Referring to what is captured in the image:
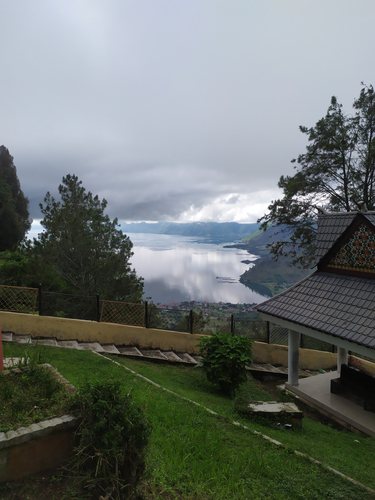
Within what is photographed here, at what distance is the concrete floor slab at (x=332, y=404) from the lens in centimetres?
679

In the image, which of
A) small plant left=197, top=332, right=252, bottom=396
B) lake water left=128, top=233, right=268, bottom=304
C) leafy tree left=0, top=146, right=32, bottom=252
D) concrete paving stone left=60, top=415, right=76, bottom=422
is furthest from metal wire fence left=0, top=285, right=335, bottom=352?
lake water left=128, top=233, right=268, bottom=304

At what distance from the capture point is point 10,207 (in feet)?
83.4

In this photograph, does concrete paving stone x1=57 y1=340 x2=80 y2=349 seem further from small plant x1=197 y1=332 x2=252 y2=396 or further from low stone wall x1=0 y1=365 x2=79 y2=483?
low stone wall x1=0 y1=365 x2=79 y2=483

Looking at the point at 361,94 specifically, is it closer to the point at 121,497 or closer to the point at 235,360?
the point at 235,360

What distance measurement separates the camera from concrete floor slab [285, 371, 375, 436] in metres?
6.79

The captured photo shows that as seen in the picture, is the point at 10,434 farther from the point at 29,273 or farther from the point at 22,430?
the point at 29,273

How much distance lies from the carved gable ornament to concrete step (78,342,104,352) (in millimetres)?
6494

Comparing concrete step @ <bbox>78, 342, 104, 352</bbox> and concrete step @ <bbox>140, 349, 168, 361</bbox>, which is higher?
concrete step @ <bbox>78, 342, 104, 352</bbox>

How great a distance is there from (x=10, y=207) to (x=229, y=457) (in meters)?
27.3

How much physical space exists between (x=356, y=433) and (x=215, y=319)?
4.82 meters

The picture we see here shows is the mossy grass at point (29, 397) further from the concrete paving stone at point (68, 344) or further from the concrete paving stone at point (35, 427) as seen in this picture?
the concrete paving stone at point (68, 344)

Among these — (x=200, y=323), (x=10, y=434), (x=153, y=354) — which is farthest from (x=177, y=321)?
(x=10, y=434)

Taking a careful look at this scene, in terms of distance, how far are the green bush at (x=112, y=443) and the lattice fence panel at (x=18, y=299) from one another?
7005mm

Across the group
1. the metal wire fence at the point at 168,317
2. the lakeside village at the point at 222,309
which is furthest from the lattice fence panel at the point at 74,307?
the lakeside village at the point at 222,309
